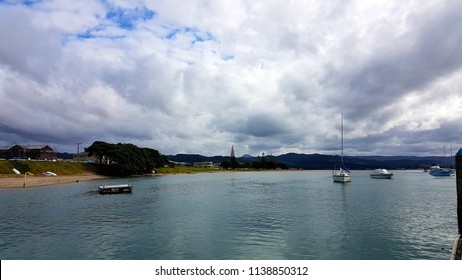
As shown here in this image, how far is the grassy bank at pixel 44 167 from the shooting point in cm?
11053

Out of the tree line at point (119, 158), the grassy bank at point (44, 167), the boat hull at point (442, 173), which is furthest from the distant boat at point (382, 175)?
the grassy bank at point (44, 167)

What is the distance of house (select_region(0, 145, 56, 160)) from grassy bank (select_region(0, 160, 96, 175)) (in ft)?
154

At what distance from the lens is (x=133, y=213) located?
4759 centimetres

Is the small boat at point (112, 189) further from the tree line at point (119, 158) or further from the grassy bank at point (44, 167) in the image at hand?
the tree line at point (119, 158)

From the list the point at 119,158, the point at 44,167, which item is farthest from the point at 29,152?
the point at 44,167

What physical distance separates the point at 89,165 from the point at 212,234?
14097 centimetres

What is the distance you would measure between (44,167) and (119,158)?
33.9 meters

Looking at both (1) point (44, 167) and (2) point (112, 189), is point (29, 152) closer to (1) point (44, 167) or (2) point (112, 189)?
(1) point (44, 167)

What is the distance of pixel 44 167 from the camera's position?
421 ft

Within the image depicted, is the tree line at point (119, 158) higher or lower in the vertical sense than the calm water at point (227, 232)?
higher

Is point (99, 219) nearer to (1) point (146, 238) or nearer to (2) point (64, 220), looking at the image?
(2) point (64, 220)

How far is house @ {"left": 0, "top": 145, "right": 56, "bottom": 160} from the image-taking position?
183250 mm

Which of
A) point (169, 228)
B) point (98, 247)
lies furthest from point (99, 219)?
point (98, 247)

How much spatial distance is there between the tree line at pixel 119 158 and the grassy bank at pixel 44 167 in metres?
7.62
